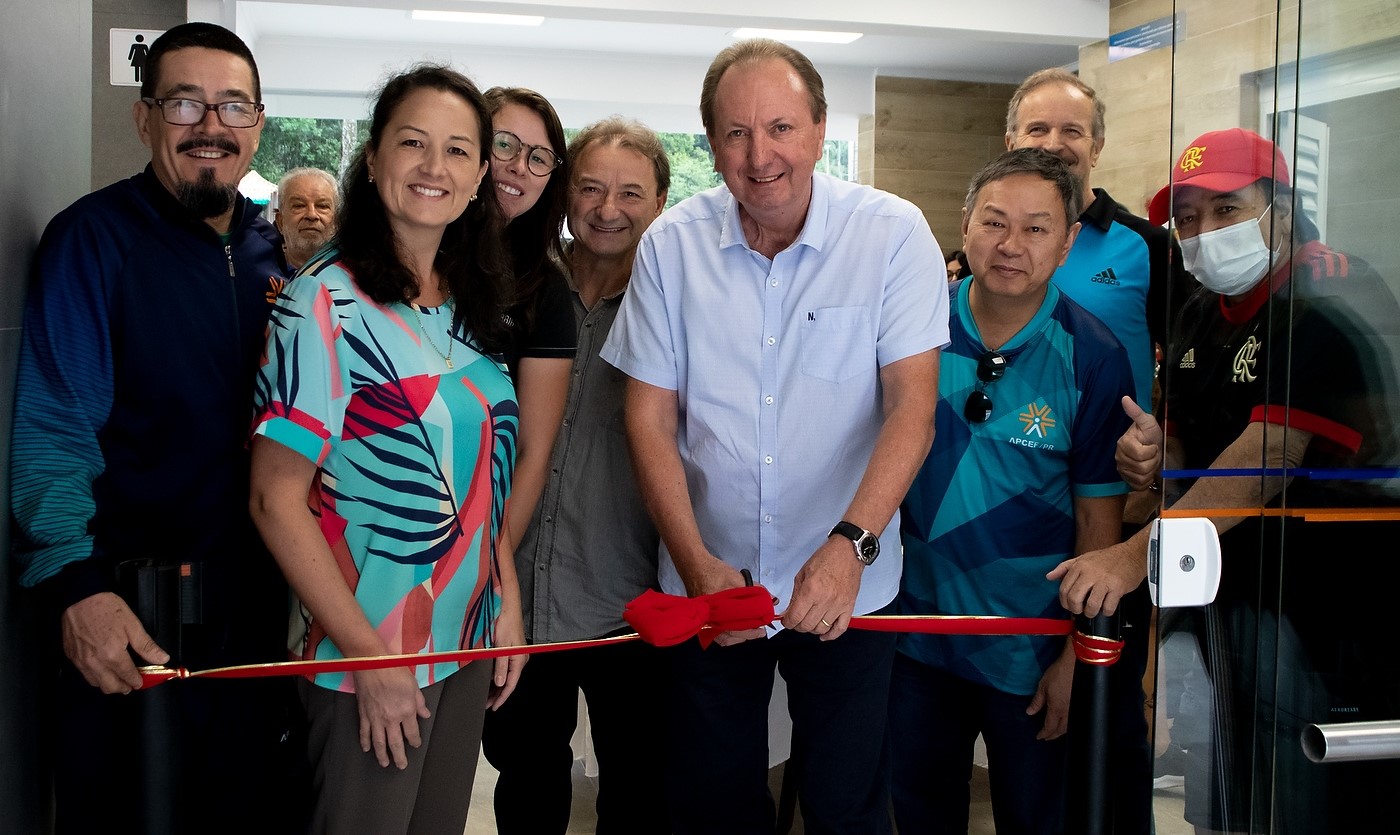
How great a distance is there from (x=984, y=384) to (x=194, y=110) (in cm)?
148

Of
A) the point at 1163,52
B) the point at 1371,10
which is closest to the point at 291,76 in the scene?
the point at 1163,52

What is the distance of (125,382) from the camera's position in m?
1.76

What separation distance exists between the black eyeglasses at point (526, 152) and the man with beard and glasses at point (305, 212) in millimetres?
2363

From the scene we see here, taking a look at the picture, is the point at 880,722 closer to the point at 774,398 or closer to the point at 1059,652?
the point at 1059,652

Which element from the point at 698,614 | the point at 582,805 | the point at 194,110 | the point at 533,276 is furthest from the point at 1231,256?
the point at 582,805

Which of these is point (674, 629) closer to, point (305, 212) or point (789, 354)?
point (789, 354)

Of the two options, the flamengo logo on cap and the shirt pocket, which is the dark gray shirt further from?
the flamengo logo on cap

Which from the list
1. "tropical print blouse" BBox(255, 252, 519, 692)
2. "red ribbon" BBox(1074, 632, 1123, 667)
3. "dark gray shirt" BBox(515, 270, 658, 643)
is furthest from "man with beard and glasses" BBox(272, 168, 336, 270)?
"red ribbon" BBox(1074, 632, 1123, 667)

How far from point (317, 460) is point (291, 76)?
29.6 feet

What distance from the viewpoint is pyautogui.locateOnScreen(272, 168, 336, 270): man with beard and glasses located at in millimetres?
4398

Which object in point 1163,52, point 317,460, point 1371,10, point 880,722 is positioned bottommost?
point 880,722

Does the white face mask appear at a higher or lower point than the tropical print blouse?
higher

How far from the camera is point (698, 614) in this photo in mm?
1689

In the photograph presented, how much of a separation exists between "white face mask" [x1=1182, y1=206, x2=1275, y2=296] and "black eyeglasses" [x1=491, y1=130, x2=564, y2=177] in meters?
1.48
